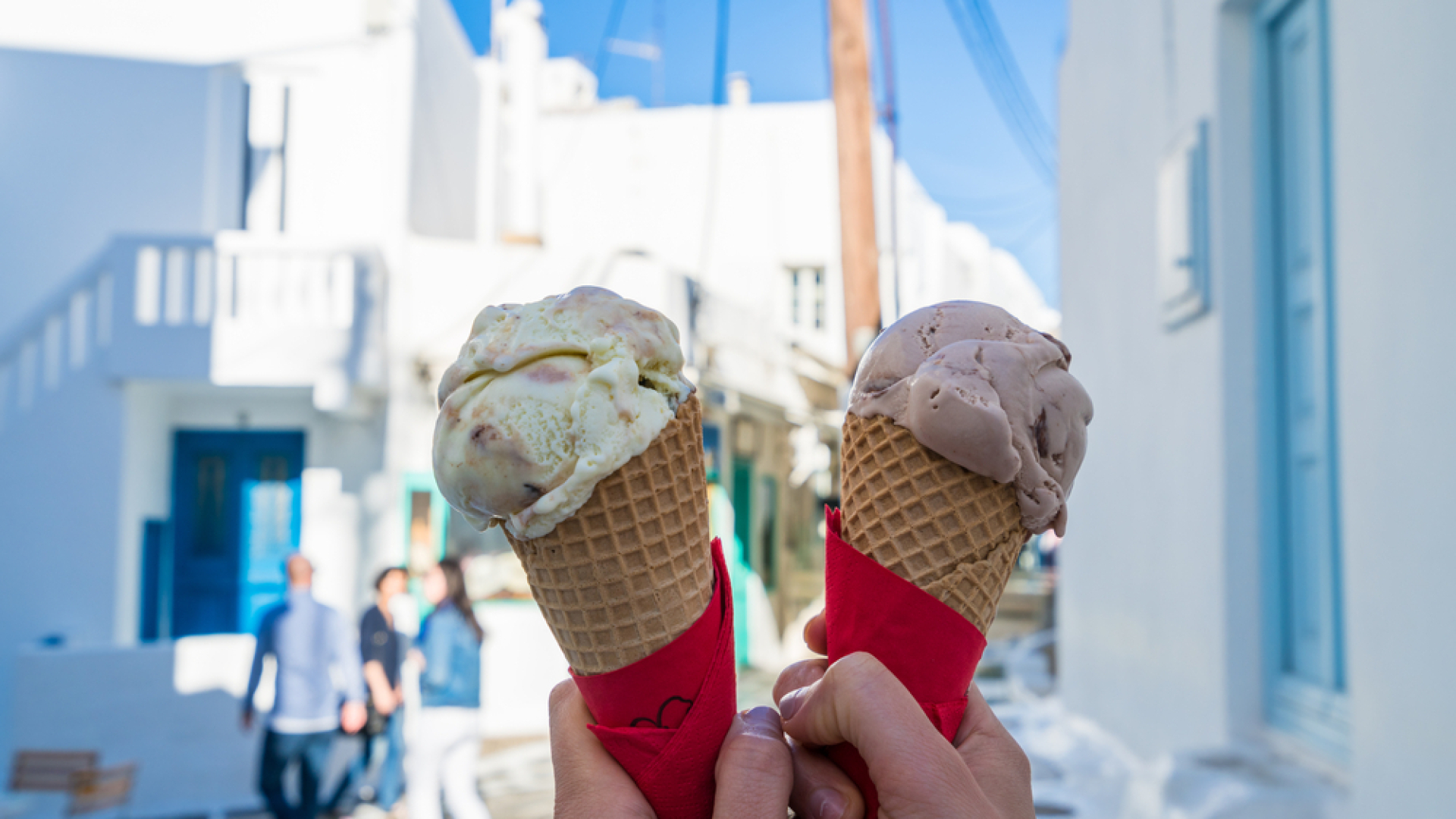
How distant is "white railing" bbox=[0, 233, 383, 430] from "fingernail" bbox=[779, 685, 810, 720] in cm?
901

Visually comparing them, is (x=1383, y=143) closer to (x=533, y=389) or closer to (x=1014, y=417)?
(x=1014, y=417)

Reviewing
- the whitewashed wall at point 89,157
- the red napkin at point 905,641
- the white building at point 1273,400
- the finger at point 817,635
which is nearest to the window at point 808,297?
the whitewashed wall at point 89,157

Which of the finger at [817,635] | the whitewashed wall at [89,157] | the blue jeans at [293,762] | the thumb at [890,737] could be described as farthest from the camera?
the whitewashed wall at [89,157]

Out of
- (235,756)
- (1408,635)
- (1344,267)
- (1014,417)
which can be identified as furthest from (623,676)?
(235,756)

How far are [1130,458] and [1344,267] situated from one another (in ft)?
9.16

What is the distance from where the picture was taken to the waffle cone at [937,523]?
1.46m

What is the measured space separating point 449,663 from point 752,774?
4752 mm

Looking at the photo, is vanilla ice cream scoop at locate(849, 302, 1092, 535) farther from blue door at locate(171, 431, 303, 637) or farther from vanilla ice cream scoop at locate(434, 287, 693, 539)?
blue door at locate(171, 431, 303, 637)

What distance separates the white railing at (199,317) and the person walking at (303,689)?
3693 mm

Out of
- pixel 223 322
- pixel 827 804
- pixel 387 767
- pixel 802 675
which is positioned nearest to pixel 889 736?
pixel 827 804

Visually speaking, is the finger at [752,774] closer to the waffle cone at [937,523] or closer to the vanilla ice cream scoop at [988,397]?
the waffle cone at [937,523]

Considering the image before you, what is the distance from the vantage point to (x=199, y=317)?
31.7 feet

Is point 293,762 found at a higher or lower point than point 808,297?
lower

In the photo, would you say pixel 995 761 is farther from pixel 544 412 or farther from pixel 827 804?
pixel 544 412
